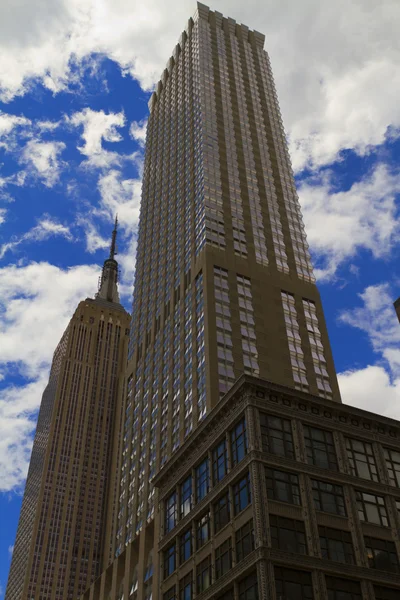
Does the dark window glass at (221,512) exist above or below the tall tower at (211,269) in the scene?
below

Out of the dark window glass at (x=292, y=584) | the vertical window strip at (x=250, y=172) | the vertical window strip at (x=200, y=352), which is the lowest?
the dark window glass at (x=292, y=584)

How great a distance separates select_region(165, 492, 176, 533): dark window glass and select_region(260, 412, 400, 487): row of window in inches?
517

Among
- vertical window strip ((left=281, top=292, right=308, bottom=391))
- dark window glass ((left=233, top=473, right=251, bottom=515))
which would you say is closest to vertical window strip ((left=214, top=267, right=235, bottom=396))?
vertical window strip ((left=281, top=292, right=308, bottom=391))

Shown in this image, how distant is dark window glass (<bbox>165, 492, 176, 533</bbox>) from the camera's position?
208ft

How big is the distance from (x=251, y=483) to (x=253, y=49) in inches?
5011

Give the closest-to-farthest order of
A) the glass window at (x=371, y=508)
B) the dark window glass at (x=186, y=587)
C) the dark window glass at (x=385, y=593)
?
the dark window glass at (x=385, y=593), the glass window at (x=371, y=508), the dark window glass at (x=186, y=587)

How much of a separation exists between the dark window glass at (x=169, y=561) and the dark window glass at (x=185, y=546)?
1.43 meters

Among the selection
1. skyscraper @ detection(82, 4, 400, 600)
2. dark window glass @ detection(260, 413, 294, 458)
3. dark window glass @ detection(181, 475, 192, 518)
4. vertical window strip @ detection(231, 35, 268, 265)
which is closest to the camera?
skyscraper @ detection(82, 4, 400, 600)

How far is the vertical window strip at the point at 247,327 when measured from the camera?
94.8 m

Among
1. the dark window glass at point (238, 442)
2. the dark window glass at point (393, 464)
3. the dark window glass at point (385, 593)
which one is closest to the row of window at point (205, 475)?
the dark window glass at point (238, 442)

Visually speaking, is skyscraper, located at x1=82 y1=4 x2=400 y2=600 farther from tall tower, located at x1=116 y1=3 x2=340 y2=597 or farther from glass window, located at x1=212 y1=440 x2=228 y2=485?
tall tower, located at x1=116 y1=3 x2=340 y2=597

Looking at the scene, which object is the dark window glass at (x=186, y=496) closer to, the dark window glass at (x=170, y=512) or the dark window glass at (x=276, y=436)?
the dark window glass at (x=170, y=512)

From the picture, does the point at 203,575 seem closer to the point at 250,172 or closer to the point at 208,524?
the point at 208,524

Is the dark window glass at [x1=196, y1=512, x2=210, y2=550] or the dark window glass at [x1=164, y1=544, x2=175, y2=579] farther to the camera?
the dark window glass at [x1=164, y1=544, x2=175, y2=579]
